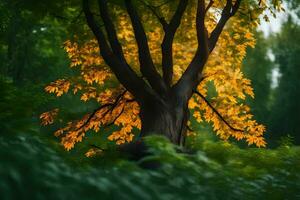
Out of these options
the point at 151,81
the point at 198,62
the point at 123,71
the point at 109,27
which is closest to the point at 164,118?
the point at 151,81

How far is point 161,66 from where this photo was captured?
47.2 feet

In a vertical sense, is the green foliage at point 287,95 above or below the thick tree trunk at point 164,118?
above

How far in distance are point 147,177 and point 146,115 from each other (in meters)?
6.15

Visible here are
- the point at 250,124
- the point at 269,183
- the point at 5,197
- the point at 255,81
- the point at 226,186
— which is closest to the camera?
the point at 5,197

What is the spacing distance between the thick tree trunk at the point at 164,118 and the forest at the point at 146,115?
0.02 metres

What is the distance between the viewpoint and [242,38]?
14.4m

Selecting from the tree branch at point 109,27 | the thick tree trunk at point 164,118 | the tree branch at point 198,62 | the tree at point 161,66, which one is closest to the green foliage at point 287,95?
the tree at point 161,66

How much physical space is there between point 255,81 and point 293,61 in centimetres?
1161

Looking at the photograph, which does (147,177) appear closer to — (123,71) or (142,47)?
(123,71)

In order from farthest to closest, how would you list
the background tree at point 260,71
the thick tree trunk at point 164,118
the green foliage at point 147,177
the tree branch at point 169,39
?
the background tree at point 260,71, the tree branch at point 169,39, the thick tree trunk at point 164,118, the green foliage at point 147,177

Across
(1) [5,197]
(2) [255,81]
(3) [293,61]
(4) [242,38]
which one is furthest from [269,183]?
(2) [255,81]

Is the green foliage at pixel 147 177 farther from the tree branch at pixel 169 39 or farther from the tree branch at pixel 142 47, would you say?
the tree branch at pixel 169 39

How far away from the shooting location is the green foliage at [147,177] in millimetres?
3789

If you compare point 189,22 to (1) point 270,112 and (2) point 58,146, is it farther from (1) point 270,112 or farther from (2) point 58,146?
(1) point 270,112
